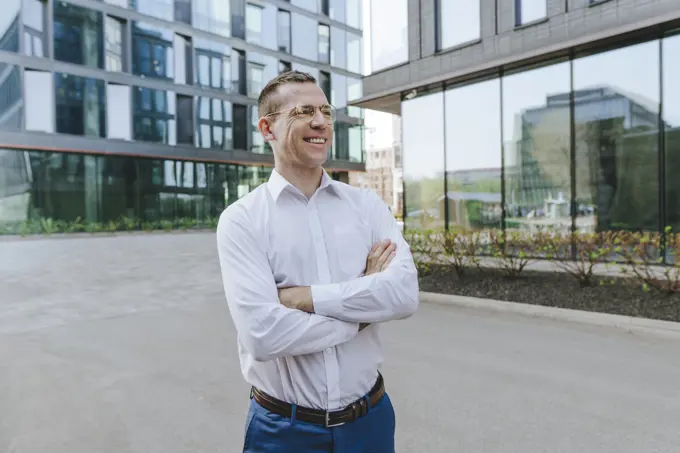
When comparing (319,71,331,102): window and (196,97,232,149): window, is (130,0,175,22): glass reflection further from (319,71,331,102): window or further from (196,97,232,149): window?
(319,71,331,102): window

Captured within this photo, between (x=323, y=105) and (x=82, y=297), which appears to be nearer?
(x=323, y=105)

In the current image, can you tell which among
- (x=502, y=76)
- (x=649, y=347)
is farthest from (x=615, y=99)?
(x=649, y=347)

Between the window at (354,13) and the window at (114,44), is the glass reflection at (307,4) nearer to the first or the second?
the window at (354,13)

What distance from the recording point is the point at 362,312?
195 centimetres

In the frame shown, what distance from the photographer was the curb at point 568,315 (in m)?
6.82

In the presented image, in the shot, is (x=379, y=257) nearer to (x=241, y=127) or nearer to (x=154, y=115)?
(x=154, y=115)

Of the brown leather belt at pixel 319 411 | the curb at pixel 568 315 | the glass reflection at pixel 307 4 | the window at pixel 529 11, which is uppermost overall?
the glass reflection at pixel 307 4

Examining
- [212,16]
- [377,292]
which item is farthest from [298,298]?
[212,16]

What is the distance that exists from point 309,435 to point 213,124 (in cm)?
3815

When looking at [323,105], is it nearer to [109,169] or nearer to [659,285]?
[659,285]

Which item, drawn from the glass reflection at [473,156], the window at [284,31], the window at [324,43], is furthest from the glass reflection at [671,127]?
the window at [324,43]

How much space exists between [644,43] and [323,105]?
45.1ft

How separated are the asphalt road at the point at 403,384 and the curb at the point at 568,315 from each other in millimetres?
252

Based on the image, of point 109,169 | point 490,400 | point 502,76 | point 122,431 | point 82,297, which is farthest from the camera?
point 109,169
